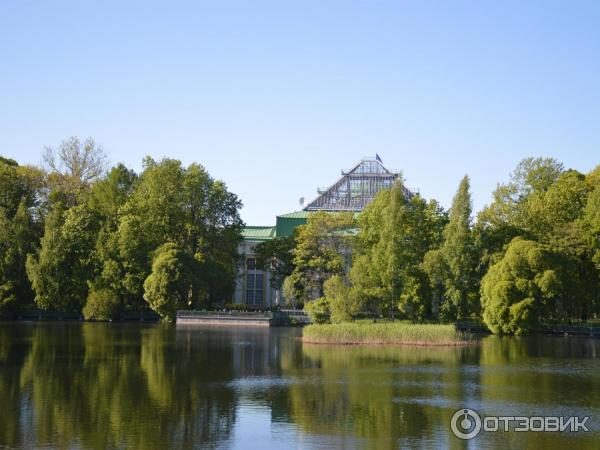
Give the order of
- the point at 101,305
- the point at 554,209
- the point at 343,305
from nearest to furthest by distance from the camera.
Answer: the point at 343,305, the point at 554,209, the point at 101,305

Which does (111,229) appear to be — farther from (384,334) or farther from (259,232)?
(384,334)

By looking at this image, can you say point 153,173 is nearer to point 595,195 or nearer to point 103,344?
point 103,344

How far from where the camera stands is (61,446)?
2128 cm

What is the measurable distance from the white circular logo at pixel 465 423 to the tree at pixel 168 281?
43781 mm

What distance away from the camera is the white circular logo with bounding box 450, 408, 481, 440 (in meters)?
23.7

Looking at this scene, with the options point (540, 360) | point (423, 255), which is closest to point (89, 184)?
point (423, 255)

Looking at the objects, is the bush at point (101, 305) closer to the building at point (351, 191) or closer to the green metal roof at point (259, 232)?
the building at point (351, 191)

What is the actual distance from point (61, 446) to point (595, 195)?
51.4m

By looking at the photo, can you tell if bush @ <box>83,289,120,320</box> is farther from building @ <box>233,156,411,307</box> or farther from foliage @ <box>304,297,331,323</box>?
building @ <box>233,156,411,307</box>

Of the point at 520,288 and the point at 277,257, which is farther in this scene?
the point at 277,257
